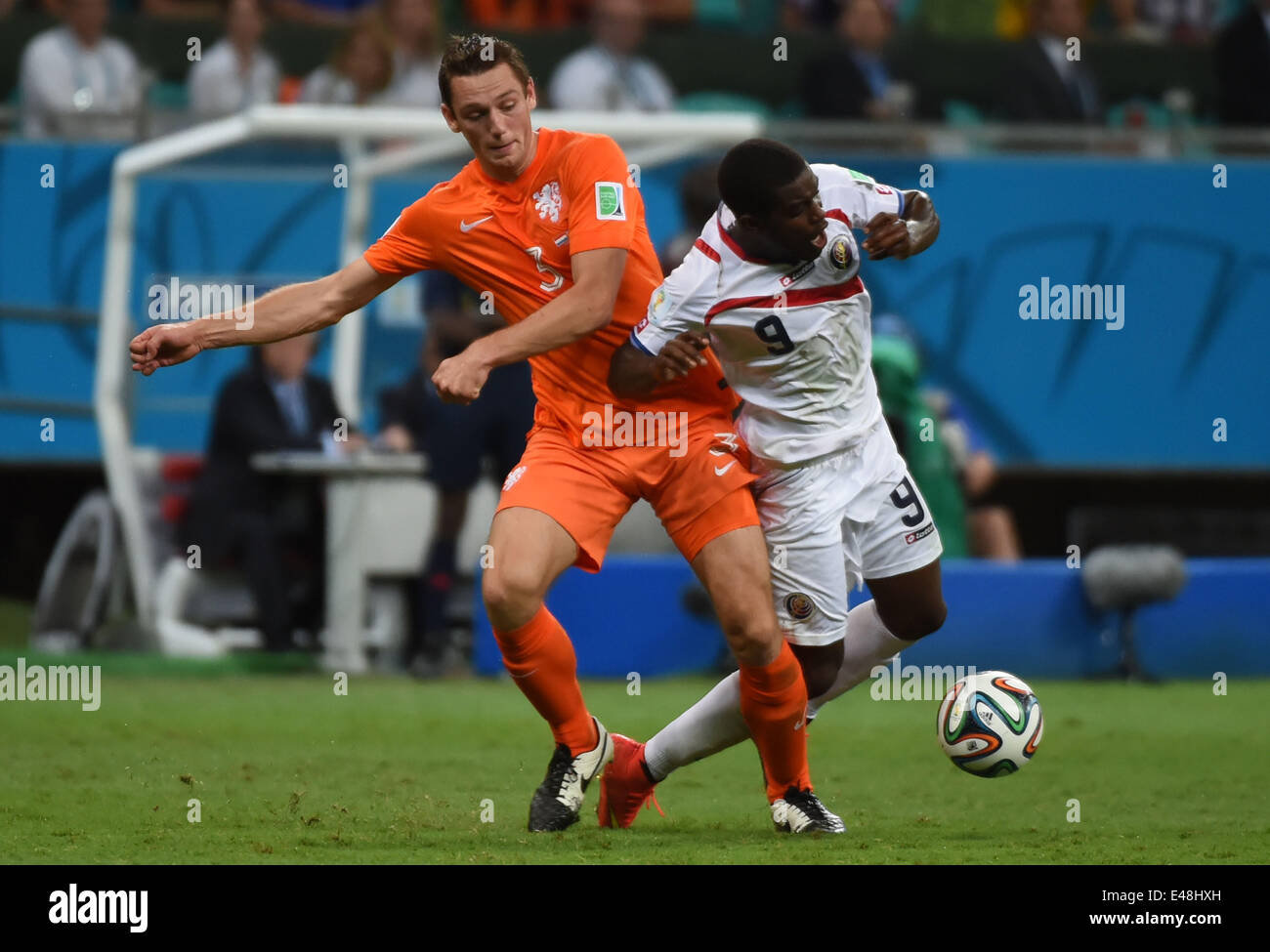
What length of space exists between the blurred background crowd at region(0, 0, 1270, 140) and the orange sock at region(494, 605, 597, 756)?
271 inches

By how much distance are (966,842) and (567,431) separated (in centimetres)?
175

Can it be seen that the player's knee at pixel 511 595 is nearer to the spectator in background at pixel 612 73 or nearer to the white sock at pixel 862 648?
the white sock at pixel 862 648

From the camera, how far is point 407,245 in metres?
6.40

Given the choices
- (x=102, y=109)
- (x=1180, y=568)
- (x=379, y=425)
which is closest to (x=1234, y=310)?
(x=1180, y=568)

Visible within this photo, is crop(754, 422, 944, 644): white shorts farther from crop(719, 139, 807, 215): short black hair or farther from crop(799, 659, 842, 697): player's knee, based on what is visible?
crop(719, 139, 807, 215): short black hair

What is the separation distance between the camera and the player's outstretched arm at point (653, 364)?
5918 millimetres

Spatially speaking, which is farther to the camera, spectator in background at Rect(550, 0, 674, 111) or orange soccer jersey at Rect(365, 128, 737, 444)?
spectator in background at Rect(550, 0, 674, 111)

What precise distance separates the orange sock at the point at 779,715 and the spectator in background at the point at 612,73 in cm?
737

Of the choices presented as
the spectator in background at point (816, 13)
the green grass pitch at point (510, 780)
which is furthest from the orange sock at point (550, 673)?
the spectator in background at point (816, 13)

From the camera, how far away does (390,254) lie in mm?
6379

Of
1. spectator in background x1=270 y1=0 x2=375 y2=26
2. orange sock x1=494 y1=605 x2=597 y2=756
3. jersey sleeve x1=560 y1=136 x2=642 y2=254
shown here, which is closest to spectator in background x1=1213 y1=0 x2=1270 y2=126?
spectator in background x1=270 y1=0 x2=375 y2=26

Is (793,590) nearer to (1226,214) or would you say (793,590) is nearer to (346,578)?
(346,578)

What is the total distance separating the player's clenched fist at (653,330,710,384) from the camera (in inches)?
233

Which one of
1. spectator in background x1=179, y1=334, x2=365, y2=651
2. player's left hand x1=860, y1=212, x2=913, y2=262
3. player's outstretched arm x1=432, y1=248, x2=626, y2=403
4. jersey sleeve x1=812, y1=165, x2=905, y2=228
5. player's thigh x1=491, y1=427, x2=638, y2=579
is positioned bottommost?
spectator in background x1=179, y1=334, x2=365, y2=651
